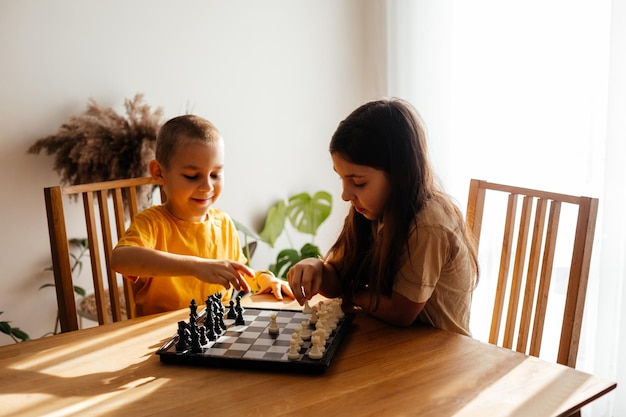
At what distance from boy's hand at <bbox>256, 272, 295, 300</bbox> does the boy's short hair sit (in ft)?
1.42

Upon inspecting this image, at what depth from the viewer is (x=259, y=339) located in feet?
4.62

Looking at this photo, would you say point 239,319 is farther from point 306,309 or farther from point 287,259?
point 287,259

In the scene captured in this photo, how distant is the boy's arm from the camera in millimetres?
1558

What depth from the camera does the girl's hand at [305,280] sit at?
1.63m

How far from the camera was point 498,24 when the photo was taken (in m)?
2.71

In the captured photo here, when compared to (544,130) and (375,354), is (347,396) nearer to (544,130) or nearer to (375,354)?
(375,354)

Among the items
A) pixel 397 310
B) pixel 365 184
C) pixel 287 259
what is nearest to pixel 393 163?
pixel 365 184

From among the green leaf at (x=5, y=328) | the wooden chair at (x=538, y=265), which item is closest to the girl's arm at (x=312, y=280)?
the wooden chair at (x=538, y=265)

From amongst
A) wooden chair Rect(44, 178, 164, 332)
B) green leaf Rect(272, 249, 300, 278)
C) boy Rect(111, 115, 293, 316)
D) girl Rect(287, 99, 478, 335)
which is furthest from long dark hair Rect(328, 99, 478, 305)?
green leaf Rect(272, 249, 300, 278)

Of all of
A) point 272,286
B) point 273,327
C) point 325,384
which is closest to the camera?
point 325,384

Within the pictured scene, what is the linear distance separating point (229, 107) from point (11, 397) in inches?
83.4

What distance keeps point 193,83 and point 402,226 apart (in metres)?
1.78

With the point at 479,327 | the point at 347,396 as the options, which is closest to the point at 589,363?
the point at 479,327

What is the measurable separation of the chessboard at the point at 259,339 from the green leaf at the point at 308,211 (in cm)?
171
